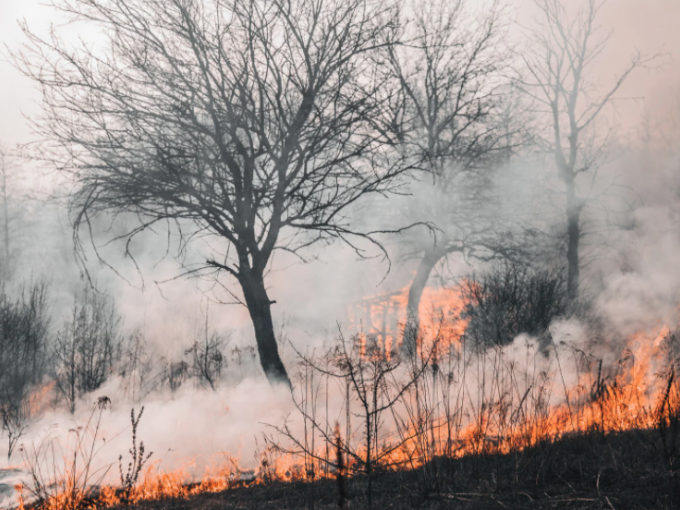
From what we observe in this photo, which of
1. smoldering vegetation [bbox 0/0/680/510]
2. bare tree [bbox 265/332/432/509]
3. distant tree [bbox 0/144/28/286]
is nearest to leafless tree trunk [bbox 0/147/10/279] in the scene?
distant tree [bbox 0/144/28/286]

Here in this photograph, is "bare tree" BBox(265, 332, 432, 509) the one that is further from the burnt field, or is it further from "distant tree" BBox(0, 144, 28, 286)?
"distant tree" BBox(0, 144, 28, 286)

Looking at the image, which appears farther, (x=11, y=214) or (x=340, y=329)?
(x=11, y=214)

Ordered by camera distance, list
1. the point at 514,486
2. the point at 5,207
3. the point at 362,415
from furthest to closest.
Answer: the point at 5,207, the point at 362,415, the point at 514,486

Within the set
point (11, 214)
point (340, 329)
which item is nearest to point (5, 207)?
point (11, 214)

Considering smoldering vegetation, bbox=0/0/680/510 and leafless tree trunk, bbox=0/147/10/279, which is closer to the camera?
smoldering vegetation, bbox=0/0/680/510

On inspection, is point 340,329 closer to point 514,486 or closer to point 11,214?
point 514,486

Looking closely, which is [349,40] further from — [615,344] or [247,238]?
[615,344]

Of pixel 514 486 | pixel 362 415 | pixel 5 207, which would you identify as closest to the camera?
pixel 514 486

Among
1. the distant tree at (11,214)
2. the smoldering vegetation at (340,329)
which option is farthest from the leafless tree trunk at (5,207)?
the smoldering vegetation at (340,329)

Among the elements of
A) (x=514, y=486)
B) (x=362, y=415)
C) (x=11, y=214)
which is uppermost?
(x=11, y=214)

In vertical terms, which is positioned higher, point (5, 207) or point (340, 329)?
point (5, 207)

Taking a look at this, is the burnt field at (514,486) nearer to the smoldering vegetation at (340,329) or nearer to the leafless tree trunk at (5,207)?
the smoldering vegetation at (340,329)

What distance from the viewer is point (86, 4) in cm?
533

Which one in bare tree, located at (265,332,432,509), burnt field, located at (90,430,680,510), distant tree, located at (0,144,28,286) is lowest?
burnt field, located at (90,430,680,510)
